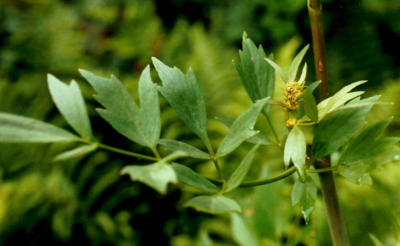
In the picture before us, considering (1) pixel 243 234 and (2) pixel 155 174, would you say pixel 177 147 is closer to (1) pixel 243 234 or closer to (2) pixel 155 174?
(2) pixel 155 174

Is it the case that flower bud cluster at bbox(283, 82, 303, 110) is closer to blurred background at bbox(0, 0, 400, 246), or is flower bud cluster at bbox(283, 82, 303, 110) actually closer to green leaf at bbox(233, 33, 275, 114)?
green leaf at bbox(233, 33, 275, 114)

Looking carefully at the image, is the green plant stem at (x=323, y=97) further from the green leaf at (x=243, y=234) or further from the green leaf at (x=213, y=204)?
the green leaf at (x=243, y=234)

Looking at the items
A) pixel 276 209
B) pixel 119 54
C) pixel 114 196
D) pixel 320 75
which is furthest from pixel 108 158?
pixel 320 75

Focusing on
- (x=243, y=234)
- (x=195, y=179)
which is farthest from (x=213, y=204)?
(x=243, y=234)

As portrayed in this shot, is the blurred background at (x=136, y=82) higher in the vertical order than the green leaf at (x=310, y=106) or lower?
lower

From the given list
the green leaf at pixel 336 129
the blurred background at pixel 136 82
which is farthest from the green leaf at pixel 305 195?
the blurred background at pixel 136 82

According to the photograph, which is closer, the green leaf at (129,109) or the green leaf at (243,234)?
the green leaf at (129,109)
